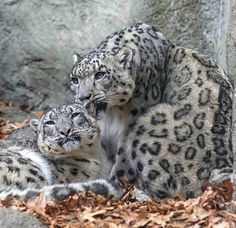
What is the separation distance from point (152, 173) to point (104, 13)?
421cm

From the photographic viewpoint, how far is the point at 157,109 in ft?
35.1

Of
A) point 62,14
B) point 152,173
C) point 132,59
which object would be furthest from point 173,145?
point 62,14

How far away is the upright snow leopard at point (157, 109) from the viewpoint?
33.5 feet

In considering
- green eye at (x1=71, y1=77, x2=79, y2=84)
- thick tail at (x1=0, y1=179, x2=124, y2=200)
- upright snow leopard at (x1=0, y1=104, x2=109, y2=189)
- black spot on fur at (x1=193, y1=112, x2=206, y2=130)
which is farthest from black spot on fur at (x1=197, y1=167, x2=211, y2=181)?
green eye at (x1=71, y1=77, x2=79, y2=84)

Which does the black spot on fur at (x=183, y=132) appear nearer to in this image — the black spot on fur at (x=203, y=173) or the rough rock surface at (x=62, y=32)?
the black spot on fur at (x=203, y=173)

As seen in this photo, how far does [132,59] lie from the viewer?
35.9 feet

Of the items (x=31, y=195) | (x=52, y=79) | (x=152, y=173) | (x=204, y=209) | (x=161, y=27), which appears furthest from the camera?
(x=52, y=79)

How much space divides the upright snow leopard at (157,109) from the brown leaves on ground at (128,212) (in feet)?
4.35

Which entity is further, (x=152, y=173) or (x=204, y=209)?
(x=152, y=173)

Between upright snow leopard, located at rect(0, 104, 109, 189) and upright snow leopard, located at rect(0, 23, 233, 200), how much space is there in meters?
0.28

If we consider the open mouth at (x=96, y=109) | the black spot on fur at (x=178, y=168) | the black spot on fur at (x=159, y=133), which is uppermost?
the open mouth at (x=96, y=109)

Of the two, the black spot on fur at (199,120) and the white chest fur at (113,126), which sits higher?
the black spot on fur at (199,120)

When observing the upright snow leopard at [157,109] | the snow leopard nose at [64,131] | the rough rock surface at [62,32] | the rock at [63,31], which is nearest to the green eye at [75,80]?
the upright snow leopard at [157,109]

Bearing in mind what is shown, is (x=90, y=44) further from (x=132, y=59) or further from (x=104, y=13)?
(x=132, y=59)
